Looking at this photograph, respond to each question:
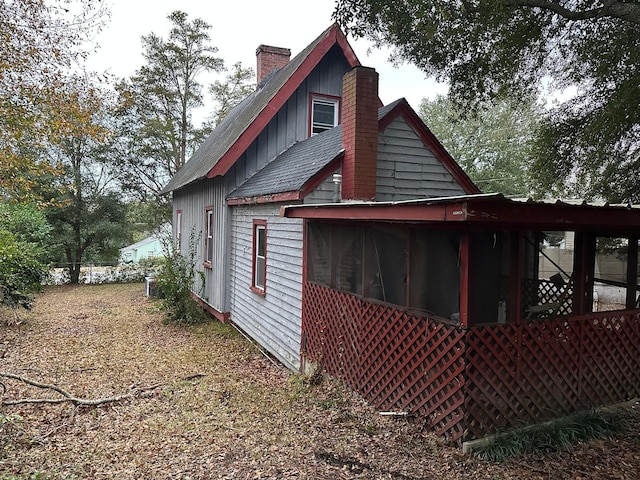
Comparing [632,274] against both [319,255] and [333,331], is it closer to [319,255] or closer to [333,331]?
[333,331]

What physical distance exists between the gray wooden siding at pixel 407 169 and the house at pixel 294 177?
0.02 meters

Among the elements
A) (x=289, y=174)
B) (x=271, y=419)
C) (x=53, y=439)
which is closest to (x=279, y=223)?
(x=289, y=174)

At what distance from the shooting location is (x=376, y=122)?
7.30 m

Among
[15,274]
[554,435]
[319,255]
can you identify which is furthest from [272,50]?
[554,435]

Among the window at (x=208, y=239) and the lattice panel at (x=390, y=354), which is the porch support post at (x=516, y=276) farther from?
the window at (x=208, y=239)

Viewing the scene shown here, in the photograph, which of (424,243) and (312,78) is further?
(312,78)

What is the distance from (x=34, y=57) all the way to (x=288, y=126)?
6.22m

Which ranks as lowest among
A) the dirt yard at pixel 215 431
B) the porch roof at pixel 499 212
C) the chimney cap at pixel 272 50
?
the dirt yard at pixel 215 431

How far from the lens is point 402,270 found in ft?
20.2

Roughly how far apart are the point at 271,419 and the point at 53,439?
2479 mm

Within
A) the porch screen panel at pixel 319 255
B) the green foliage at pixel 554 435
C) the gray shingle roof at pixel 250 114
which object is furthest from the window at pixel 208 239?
the green foliage at pixel 554 435

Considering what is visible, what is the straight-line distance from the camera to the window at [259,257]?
351 inches

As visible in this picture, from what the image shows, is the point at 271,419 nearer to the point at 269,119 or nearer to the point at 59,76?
the point at 269,119

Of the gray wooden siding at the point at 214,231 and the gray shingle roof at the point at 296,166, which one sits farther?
the gray wooden siding at the point at 214,231
